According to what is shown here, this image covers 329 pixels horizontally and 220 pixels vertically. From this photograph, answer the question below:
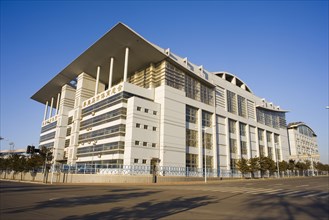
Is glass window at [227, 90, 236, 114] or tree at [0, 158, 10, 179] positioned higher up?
glass window at [227, 90, 236, 114]

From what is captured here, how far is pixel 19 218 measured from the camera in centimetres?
758

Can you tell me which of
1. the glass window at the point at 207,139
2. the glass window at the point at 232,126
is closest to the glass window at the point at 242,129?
the glass window at the point at 232,126

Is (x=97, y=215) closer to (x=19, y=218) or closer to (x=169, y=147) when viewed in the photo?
(x=19, y=218)

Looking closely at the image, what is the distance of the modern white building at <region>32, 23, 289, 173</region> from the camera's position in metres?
38.7

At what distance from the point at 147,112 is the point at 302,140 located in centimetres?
8480

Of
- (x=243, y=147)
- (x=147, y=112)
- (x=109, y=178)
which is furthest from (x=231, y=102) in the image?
(x=109, y=178)

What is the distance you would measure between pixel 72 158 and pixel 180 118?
23.6m

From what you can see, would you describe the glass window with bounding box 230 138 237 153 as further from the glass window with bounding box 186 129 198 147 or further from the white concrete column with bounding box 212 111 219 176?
the glass window with bounding box 186 129 198 147

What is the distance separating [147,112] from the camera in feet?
130

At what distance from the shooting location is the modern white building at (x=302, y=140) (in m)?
91.4

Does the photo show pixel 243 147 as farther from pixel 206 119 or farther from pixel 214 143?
pixel 206 119

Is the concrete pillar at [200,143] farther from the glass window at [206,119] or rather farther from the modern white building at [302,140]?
the modern white building at [302,140]

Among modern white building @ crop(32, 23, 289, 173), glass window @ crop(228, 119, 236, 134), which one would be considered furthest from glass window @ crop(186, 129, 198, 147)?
glass window @ crop(228, 119, 236, 134)

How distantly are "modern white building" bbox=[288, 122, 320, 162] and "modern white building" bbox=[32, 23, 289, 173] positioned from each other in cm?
3376
